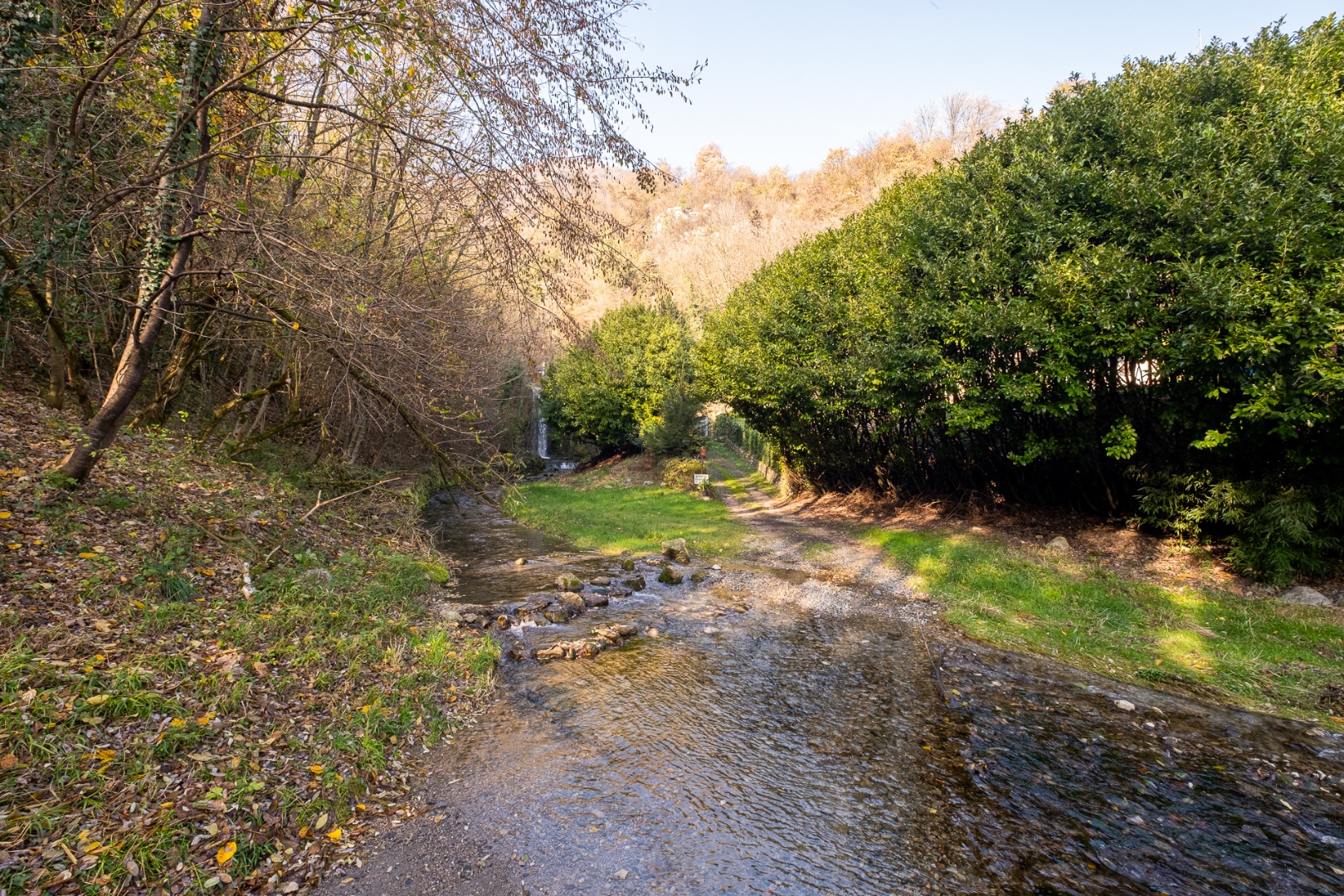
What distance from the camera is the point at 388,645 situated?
7930mm

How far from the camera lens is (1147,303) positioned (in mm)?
10680

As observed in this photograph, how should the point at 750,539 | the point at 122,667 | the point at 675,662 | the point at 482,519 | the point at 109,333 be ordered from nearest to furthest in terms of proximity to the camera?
1. the point at 122,667
2. the point at 675,662
3. the point at 109,333
4. the point at 750,539
5. the point at 482,519

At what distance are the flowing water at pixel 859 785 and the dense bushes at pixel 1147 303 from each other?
5397 mm

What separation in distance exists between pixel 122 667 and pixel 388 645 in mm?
2988

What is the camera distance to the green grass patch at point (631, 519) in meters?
18.0

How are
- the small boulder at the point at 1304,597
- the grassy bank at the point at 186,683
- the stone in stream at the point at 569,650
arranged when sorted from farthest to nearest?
the small boulder at the point at 1304,597 → the stone in stream at the point at 569,650 → the grassy bank at the point at 186,683

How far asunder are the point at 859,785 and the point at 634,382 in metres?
30.2

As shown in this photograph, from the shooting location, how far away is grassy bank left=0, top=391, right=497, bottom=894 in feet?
13.5

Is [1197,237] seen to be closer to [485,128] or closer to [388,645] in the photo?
[485,128]

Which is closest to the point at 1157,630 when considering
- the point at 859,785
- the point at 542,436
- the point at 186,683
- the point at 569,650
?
the point at 859,785

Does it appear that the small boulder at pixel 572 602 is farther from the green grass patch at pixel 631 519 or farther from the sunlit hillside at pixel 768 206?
the sunlit hillside at pixel 768 206

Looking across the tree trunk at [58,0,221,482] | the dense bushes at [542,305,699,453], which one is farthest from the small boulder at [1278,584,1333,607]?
the dense bushes at [542,305,699,453]

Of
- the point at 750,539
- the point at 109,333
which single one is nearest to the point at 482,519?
the point at 750,539

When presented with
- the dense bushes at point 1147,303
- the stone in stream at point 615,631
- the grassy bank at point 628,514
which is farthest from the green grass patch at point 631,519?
the dense bushes at point 1147,303
